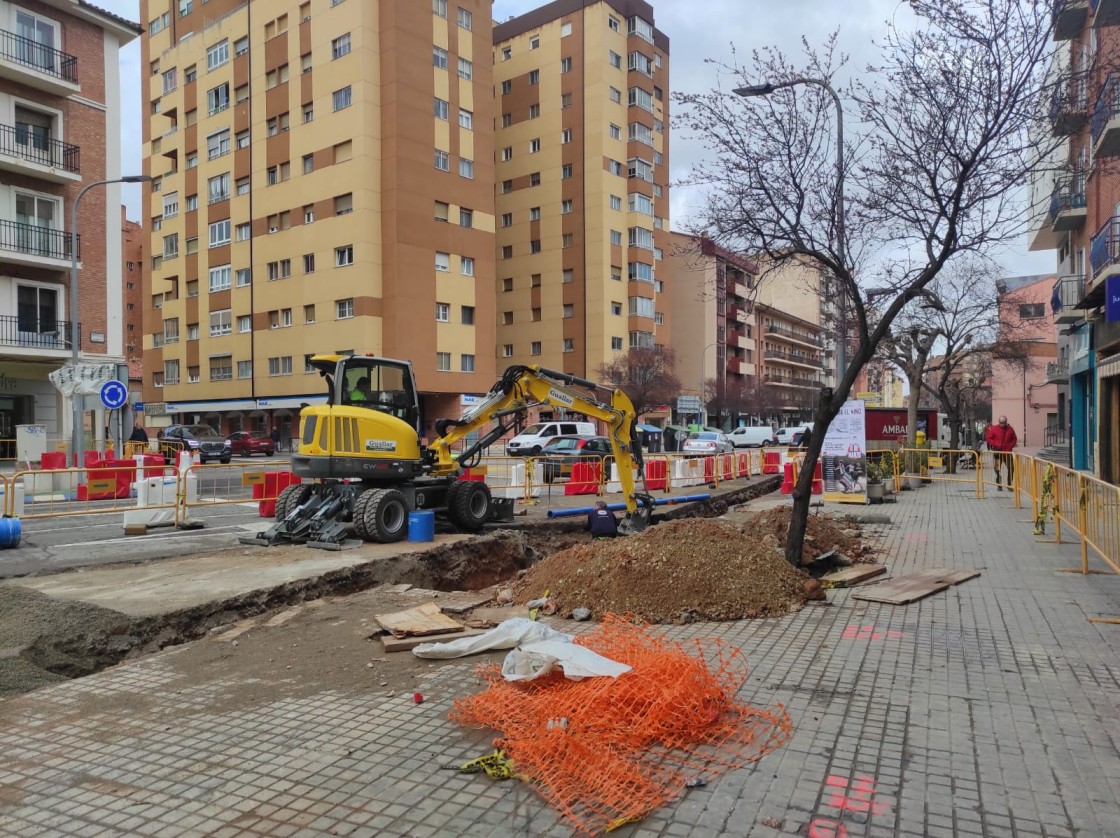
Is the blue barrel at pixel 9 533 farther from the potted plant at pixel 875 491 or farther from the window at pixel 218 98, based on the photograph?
the window at pixel 218 98

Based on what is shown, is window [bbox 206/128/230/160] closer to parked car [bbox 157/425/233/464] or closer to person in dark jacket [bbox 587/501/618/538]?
parked car [bbox 157/425/233/464]

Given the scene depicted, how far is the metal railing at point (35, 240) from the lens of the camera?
25.9 metres

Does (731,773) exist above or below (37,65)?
below

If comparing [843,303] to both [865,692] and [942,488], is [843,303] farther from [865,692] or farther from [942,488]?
[865,692]

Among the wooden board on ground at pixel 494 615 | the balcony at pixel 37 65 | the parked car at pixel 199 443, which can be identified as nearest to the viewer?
the wooden board on ground at pixel 494 615

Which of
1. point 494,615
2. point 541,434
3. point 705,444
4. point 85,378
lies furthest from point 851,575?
point 705,444

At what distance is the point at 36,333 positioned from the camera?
2680 cm

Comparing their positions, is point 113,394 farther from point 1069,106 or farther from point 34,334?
point 1069,106

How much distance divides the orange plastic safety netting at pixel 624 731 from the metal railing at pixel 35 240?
27.9m

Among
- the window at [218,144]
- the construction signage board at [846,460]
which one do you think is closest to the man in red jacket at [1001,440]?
the construction signage board at [846,460]

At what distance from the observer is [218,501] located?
48.9ft

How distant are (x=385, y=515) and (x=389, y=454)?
942 mm

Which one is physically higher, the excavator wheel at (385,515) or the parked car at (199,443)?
the parked car at (199,443)

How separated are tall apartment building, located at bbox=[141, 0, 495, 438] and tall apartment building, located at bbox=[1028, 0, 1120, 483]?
2710 cm
